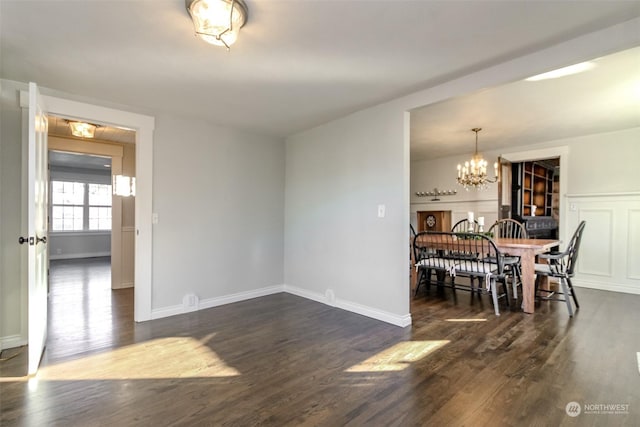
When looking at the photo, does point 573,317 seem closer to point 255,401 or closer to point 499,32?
point 499,32

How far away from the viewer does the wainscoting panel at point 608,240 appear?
13.5ft

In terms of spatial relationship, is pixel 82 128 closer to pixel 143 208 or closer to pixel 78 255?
pixel 143 208

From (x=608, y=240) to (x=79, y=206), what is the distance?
1119cm

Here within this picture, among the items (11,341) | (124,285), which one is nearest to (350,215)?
(11,341)

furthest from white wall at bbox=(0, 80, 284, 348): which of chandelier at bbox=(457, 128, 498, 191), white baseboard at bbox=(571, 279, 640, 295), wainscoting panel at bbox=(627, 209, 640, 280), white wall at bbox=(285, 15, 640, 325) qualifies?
wainscoting panel at bbox=(627, 209, 640, 280)

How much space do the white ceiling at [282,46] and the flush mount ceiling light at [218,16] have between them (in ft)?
0.23

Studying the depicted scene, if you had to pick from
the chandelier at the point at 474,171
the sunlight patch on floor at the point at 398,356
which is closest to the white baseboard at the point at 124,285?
the sunlight patch on floor at the point at 398,356

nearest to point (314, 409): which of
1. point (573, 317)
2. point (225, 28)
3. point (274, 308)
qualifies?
point (274, 308)

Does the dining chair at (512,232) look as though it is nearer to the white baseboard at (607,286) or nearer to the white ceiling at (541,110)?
the white baseboard at (607,286)

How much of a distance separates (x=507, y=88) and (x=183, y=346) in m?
3.70

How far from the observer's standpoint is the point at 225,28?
162 cm

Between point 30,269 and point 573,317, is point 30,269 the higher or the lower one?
the higher one

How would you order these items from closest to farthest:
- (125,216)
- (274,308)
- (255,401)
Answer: (255,401)
(274,308)
(125,216)

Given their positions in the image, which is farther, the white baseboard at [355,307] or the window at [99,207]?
the window at [99,207]
